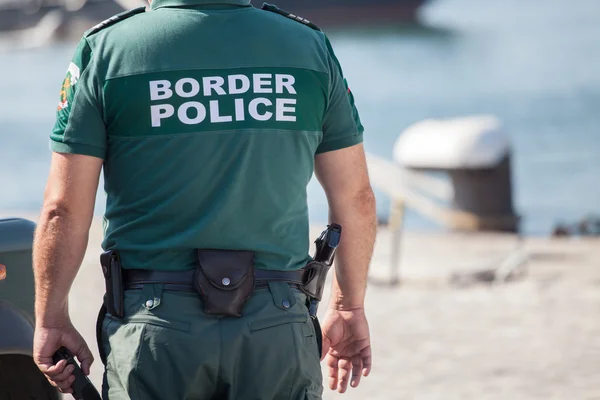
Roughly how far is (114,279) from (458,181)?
7.26 m

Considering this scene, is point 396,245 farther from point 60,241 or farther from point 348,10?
point 348,10

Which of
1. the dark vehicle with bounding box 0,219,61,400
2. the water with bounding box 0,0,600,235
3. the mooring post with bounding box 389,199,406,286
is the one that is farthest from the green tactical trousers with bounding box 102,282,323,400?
the water with bounding box 0,0,600,235

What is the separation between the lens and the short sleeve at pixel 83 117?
211 centimetres

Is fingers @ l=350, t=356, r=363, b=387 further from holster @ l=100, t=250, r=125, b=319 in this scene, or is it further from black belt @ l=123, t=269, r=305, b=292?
holster @ l=100, t=250, r=125, b=319

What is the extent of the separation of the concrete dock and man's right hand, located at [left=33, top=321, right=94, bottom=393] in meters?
2.47

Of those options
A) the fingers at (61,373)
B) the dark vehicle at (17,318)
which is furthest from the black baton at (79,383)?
the dark vehicle at (17,318)

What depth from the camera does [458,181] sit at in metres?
9.16

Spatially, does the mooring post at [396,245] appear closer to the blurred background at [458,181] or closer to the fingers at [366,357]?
the blurred background at [458,181]

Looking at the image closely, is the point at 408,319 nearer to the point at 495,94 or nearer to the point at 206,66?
the point at 206,66

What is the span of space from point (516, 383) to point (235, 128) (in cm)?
300

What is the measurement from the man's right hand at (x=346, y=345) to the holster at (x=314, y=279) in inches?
7.9

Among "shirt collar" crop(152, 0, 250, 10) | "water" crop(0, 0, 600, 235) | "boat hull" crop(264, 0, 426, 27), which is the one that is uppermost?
"boat hull" crop(264, 0, 426, 27)

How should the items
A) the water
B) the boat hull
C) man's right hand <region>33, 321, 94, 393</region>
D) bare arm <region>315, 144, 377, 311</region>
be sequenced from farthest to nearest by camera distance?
the boat hull, the water, bare arm <region>315, 144, 377, 311</region>, man's right hand <region>33, 321, 94, 393</region>

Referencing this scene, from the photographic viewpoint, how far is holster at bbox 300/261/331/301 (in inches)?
89.2
